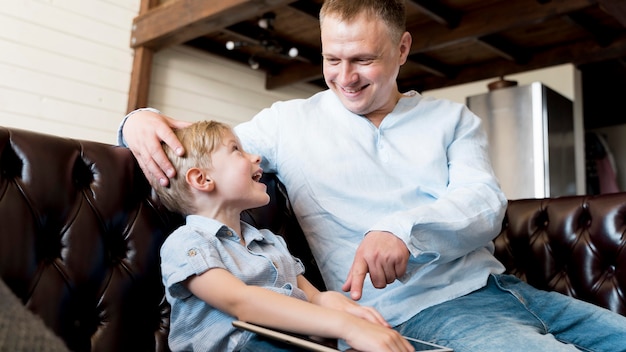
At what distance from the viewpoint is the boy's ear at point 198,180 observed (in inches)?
49.9

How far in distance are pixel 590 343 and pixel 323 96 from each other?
2.98 feet

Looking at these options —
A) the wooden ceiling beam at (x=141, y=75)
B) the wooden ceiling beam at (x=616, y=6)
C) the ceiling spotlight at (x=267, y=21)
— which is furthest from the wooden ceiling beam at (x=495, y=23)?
the wooden ceiling beam at (x=141, y=75)

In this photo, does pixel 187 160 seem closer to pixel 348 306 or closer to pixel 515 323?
pixel 348 306

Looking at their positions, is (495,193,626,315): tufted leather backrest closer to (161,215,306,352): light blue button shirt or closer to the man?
the man

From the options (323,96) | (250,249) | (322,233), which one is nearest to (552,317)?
(322,233)

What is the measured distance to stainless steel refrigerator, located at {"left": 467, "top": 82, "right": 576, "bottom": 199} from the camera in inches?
185

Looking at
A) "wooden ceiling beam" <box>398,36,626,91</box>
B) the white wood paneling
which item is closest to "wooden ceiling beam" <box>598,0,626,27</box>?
"wooden ceiling beam" <box>398,36,626,91</box>

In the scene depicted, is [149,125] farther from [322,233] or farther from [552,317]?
[552,317]

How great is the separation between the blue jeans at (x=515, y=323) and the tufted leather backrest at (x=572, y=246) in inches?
15.1

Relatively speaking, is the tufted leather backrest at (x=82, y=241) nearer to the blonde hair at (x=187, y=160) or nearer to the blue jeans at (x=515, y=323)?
the blonde hair at (x=187, y=160)

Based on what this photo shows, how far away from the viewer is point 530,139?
→ 15.6 feet

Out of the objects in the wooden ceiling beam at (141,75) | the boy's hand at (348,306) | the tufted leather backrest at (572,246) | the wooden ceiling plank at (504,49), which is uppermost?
the wooden ceiling plank at (504,49)

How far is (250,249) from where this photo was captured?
4.19ft

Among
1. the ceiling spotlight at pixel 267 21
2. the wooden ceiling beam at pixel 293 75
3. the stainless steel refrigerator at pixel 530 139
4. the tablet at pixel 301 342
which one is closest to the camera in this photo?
the tablet at pixel 301 342
